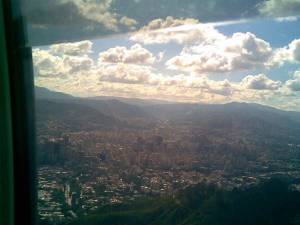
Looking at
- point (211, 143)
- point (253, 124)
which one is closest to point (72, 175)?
point (211, 143)

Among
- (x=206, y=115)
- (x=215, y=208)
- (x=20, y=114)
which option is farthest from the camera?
(x=20, y=114)

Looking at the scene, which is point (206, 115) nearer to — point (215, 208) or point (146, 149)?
point (146, 149)

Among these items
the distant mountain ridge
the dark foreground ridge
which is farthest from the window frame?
the dark foreground ridge

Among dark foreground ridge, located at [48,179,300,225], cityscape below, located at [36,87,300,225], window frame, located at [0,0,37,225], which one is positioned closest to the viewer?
dark foreground ridge, located at [48,179,300,225]

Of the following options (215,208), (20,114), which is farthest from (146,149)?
(20,114)

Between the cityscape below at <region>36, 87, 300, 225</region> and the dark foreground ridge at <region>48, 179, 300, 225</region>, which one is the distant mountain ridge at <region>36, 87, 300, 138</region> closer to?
the cityscape below at <region>36, 87, 300, 225</region>

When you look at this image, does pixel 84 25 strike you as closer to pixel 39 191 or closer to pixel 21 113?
pixel 21 113

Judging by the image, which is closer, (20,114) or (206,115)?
(206,115)

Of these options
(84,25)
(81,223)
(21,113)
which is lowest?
(81,223)
